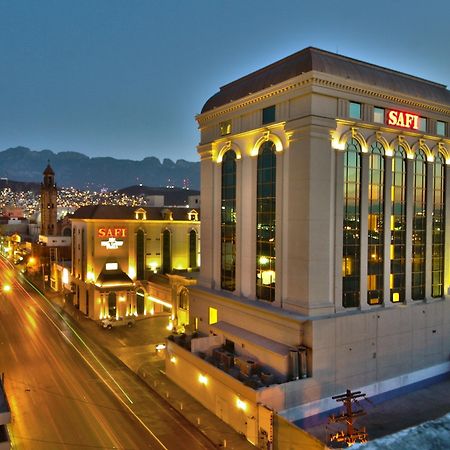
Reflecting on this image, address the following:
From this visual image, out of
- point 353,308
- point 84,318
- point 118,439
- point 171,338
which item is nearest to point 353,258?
point 353,308

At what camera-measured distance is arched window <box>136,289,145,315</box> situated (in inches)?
2297

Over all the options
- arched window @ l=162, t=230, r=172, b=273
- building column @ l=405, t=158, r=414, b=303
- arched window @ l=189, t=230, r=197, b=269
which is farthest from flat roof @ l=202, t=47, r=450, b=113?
arched window @ l=189, t=230, r=197, b=269

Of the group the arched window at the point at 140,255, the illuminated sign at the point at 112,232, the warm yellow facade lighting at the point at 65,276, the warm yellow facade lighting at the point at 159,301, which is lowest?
the warm yellow facade lighting at the point at 159,301

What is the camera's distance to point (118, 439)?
25.3m

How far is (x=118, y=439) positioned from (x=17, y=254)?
10735 cm

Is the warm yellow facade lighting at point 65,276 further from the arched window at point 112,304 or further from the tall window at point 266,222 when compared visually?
the tall window at point 266,222

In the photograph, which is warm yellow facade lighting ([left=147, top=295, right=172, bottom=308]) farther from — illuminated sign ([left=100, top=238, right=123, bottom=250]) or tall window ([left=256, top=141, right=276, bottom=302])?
tall window ([left=256, top=141, right=276, bottom=302])

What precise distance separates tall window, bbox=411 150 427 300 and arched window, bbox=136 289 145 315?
3675 centimetres

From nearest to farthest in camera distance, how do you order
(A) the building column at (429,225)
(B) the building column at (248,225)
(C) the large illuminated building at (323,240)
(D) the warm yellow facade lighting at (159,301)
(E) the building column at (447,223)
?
(C) the large illuminated building at (323,240), (B) the building column at (248,225), (A) the building column at (429,225), (E) the building column at (447,223), (D) the warm yellow facade lighting at (159,301)

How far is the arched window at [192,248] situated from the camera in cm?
6444

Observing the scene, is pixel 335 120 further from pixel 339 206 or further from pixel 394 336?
pixel 394 336

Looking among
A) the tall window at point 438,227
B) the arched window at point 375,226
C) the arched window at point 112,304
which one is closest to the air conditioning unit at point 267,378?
the arched window at point 375,226

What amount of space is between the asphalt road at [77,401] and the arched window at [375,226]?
1682cm

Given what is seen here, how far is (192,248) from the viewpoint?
212ft
